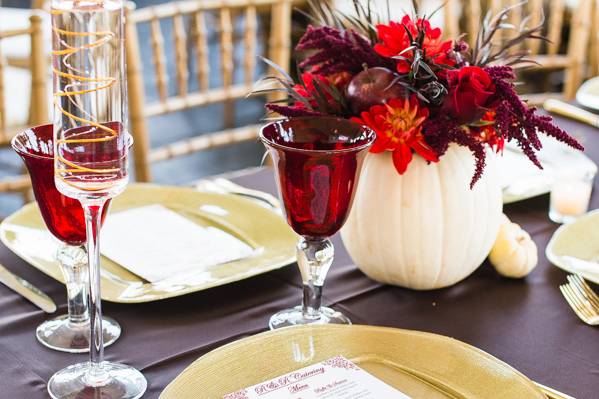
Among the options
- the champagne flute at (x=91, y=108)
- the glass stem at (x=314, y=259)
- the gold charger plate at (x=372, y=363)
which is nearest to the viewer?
the champagne flute at (x=91, y=108)

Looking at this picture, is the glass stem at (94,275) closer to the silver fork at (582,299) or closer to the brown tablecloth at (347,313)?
the brown tablecloth at (347,313)

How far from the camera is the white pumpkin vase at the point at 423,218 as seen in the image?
943mm

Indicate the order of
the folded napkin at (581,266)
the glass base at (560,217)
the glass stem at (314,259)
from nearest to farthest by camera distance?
the glass stem at (314,259)
the folded napkin at (581,266)
the glass base at (560,217)

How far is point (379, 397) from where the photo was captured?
2.41 ft

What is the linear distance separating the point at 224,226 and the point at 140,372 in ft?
1.12

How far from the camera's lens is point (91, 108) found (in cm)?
66

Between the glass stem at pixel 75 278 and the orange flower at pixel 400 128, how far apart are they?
0.30m

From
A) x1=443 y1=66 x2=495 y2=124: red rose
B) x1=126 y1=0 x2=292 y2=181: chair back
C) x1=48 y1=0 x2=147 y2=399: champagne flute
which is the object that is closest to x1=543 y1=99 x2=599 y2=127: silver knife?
x1=126 y1=0 x2=292 y2=181: chair back

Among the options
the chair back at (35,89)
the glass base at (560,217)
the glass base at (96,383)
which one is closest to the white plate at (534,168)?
the glass base at (560,217)

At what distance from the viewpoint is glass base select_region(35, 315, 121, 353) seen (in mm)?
832

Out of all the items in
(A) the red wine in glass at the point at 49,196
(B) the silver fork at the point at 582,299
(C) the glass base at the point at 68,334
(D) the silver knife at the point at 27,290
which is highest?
(A) the red wine in glass at the point at 49,196

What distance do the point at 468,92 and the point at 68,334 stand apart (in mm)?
458

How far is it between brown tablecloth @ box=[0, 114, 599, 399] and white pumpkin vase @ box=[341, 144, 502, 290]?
35mm

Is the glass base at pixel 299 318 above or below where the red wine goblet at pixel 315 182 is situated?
below
